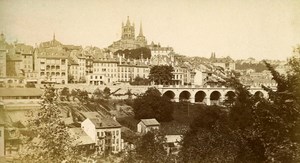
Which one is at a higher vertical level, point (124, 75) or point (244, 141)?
point (124, 75)

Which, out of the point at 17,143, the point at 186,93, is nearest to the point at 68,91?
the point at 17,143

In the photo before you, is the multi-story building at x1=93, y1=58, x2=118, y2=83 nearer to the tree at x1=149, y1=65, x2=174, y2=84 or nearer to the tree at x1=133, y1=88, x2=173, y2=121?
the tree at x1=149, y1=65, x2=174, y2=84

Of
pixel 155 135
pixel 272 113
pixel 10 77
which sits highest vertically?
pixel 10 77

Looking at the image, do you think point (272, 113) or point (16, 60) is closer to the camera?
point (272, 113)

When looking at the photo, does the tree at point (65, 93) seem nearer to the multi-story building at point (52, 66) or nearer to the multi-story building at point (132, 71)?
the multi-story building at point (52, 66)

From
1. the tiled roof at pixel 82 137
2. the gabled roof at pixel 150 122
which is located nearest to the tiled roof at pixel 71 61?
the gabled roof at pixel 150 122

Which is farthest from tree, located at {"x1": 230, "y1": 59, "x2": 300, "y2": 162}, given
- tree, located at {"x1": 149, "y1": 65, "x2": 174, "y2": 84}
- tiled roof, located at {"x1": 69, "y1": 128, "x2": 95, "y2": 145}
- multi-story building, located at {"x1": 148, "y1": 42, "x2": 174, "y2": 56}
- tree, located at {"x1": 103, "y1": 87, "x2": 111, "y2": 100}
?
tree, located at {"x1": 149, "y1": 65, "x2": 174, "y2": 84}

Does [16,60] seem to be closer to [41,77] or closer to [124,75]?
[41,77]
